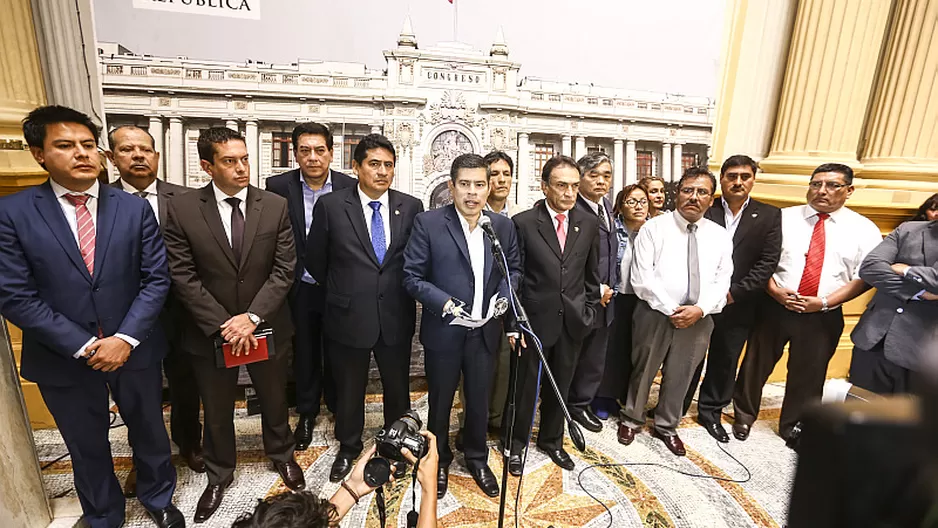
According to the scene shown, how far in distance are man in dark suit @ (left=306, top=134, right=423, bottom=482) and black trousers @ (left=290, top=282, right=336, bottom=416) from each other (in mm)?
349

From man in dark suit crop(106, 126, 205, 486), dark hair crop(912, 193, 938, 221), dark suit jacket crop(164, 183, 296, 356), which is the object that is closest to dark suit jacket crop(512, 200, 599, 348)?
dark suit jacket crop(164, 183, 296, 356)

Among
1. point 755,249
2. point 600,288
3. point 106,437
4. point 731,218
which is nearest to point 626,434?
point 600,288

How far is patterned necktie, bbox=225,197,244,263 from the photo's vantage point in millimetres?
2086

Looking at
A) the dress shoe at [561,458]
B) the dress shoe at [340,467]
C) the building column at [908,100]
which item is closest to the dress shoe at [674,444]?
the dress shoe at [561,458]

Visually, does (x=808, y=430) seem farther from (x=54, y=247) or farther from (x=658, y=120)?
(x=658, y=120)

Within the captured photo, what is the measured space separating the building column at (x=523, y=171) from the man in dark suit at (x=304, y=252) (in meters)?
1.57

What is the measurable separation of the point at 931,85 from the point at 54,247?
590 cm

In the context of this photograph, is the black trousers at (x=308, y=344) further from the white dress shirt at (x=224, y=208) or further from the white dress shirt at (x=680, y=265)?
the white dress shirt at (x=680, y=265)

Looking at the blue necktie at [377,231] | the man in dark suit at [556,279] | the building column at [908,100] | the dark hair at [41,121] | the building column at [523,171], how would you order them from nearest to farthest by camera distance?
1. the dark hair at [41,121]
2. the blue necktie at [377,231]
3. the man in dark suit at [556,279]
4. the building column at [908,100]
5. the building column at [523,171]

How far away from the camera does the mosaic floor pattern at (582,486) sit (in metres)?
2.23

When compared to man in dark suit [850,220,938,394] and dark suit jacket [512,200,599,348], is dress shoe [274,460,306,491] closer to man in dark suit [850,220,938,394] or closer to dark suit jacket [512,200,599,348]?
dark suit jacket [512,200,599,348]

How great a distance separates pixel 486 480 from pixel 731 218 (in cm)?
243

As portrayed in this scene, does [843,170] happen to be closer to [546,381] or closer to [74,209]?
[546,381]

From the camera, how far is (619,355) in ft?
10.6
